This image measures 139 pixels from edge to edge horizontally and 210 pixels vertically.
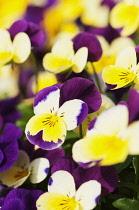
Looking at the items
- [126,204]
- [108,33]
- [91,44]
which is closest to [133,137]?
[126,204]

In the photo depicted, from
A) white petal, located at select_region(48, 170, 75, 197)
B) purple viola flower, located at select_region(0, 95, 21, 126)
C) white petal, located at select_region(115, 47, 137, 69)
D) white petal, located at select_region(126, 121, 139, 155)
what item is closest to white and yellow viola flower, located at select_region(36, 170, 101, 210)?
white petal, located at select_region(48, 170, 75, 197)

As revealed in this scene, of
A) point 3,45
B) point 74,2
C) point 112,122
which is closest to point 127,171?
point 112,122

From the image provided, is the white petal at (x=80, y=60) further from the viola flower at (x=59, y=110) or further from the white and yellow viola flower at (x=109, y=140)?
the white and yellow viola flower at (x=109, y=140)

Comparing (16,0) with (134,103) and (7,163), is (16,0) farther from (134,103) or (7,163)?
(134,103)

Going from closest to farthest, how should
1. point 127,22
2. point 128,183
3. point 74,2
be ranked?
point 128,183
point 127,22
point 74,2

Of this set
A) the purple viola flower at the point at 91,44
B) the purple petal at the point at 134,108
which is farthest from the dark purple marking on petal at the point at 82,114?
the purple viola flower at the point at 91,44

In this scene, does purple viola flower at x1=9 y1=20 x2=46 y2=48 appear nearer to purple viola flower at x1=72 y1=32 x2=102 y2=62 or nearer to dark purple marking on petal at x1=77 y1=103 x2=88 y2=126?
purple viola flower at x1=72 y1=32 x2=102 y2=62
